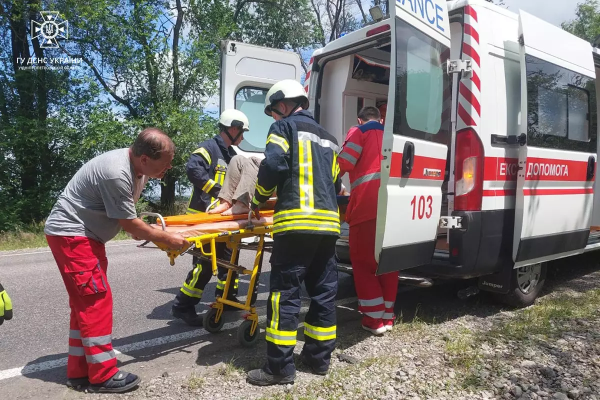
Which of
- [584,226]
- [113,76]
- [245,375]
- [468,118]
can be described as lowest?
[245,375]

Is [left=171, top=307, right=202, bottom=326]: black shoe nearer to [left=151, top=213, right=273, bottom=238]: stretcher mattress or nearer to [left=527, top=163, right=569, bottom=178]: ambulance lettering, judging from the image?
[left=151, top=213, right=273, bottom=238]: stretcher mattress

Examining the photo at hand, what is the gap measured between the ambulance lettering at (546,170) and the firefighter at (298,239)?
1.89m

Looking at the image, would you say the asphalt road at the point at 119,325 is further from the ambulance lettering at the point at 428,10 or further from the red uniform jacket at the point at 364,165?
the ambulance lettering at the point at 428,10

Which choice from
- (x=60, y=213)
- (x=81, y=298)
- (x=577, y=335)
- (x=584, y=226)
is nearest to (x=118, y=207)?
(x=60, y=213)

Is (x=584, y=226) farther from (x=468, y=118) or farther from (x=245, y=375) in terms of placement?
(x=245, y=375)

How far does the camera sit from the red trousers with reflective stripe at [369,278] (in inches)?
154

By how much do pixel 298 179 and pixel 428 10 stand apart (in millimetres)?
1615

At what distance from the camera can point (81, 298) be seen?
2879 mm

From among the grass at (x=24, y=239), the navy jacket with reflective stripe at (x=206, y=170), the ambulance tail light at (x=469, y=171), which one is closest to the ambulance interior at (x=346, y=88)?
the navy jacket with reflective stripe at (x=206, y=170)

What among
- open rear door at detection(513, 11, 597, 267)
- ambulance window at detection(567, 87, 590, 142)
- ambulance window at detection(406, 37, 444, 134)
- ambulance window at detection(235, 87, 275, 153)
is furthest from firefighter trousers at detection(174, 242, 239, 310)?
ambulance window at detection(567, 87, 590, 142)

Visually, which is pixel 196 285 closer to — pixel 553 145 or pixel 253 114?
pixel 253 114

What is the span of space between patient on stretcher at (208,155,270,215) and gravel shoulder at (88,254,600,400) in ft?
3.49

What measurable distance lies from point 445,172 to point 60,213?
2.86 m

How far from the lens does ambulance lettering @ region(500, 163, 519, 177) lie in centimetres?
401
